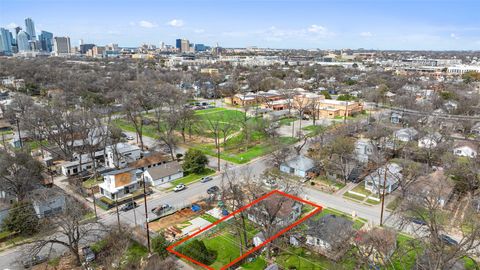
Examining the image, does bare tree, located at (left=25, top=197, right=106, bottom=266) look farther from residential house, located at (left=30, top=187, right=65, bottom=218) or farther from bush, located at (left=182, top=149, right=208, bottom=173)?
bush, located at (left=182, top=149, right=208, bottom=173)

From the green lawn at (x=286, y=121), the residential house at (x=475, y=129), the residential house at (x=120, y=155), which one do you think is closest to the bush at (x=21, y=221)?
the residential house at (x=120, y=155)

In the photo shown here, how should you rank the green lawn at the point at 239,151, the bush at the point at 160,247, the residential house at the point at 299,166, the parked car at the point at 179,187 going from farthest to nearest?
1. the green lawn at the point at 239,151
2. the residential house at the point at 299,166
3. the parked car at the point at 179,187
4. the bush at the point at 160,247

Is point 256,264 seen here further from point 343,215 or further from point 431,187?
point 431,187

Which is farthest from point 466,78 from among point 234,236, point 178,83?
point 234,236

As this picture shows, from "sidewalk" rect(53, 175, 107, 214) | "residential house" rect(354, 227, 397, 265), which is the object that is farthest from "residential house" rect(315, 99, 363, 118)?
"residential house" rect(354, 227, 397, 265)

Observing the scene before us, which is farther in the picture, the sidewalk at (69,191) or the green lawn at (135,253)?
the sidewalk at (69,191)

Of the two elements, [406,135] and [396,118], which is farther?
[396,118]

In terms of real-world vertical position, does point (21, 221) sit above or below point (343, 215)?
above

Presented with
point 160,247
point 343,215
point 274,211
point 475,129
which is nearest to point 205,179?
point 160,247

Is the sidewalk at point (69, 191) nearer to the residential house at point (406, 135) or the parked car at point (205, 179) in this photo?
the parked car at point (205, 179)
